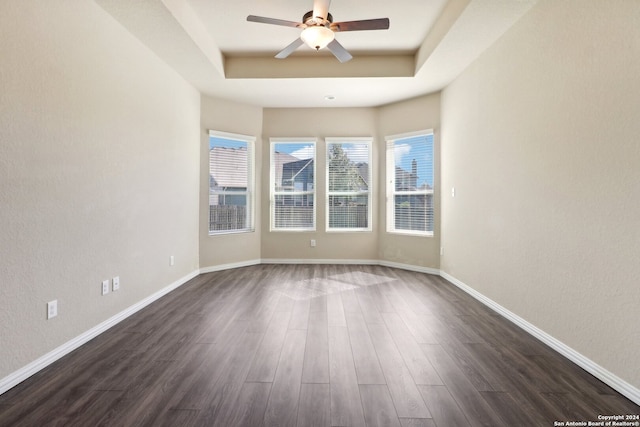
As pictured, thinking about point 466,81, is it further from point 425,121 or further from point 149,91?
point 149,91

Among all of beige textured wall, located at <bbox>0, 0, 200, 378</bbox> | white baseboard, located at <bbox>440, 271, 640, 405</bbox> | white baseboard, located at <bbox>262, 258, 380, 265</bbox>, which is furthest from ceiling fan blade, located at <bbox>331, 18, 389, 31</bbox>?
white baseboard, located at <bbox>262, 258, 380, 265</bbox>

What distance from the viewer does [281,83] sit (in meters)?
4.06

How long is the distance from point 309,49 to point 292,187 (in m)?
2.32

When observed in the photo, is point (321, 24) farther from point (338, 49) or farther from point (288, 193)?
point (288, 193)

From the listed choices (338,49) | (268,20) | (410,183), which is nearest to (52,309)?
(268,20)

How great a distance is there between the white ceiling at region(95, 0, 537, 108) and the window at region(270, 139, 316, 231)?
3.04ft

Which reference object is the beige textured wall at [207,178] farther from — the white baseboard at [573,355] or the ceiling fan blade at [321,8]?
the white baseboard at [573,355]

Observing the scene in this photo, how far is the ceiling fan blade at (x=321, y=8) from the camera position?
2389 millimetres

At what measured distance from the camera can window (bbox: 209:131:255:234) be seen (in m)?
4.72

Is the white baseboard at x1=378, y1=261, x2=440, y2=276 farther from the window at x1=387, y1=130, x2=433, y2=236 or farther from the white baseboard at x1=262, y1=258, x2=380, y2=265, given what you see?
the window at x1=387, y1=130, x2=433, y2=236

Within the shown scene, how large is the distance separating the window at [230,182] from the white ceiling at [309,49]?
0.73m

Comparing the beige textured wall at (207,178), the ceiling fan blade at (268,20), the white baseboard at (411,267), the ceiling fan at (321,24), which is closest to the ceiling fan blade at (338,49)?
the ceiling fan at (321,24)

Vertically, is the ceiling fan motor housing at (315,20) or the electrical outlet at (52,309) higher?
the ceiling fan motor housing at (315,20)

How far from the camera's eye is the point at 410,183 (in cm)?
488
